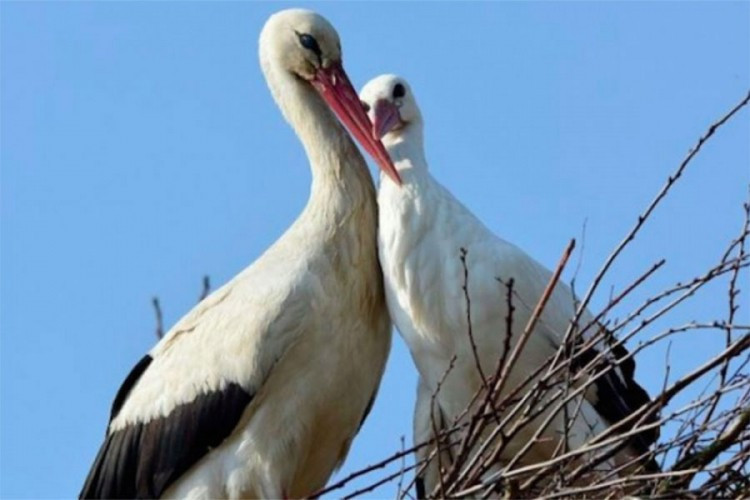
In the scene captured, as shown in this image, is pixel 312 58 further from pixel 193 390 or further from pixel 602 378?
pixel 602 378

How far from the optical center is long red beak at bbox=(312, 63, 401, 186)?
28.6 ft

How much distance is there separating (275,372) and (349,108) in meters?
1.15

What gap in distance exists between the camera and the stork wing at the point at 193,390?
8.37m

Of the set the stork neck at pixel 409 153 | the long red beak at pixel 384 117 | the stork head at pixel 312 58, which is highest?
the stork head at pixel 312 58

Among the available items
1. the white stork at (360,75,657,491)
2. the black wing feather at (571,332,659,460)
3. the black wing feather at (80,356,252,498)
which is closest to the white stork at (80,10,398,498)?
the black wing feather at (80,356,252,498)

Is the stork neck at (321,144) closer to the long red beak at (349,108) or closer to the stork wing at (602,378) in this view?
the long red beak at (349,108)

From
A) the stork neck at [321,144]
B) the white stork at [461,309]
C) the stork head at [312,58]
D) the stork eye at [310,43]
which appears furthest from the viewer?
the stork eye at [310,43]

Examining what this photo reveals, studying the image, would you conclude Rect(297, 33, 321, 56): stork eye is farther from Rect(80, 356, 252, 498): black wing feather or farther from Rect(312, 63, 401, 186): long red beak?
Rect(80, 356, 252, 498): black wing feather

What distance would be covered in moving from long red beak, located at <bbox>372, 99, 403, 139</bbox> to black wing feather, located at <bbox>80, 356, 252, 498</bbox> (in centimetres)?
119

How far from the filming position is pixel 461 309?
8.32m

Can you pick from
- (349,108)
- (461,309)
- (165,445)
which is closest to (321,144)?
(349,108)

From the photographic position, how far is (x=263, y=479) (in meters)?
8.32

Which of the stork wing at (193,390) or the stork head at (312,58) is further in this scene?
the stork head at (312,58)

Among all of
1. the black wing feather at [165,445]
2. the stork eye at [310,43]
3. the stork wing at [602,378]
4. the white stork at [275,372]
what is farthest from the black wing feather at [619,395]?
the stork eye at [310,43]
